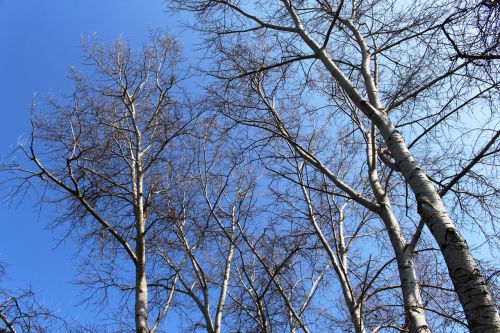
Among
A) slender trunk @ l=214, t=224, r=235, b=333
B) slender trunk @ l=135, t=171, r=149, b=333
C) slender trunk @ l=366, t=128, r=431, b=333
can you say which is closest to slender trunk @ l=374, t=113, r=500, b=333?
slender trunk @ l=366, t=128, r=431, b=333

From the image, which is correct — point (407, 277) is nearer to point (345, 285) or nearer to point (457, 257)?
point (457, 257)

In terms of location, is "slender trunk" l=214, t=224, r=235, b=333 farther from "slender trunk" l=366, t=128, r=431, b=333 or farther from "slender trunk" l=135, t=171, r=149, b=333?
"slender trunk" l=366, t=128, r=431, b=333

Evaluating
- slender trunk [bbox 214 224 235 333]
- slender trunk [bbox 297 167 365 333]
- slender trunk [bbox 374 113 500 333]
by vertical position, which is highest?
slender trunk [bbox 214 224 235 333]

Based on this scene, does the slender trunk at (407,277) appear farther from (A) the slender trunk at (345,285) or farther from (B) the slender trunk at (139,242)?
(B) the slender trunk at (139,242)

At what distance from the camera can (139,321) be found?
4785 millimetres

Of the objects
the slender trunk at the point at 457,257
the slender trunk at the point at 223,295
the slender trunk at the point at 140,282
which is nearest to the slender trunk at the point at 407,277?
the slender trunk at the point at 457,257

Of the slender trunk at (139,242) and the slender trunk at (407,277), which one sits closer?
the slender trunk at (407,277)

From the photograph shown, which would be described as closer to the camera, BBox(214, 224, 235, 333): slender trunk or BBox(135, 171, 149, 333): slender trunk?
BBox(135, 171, 149, 333): slender trunk

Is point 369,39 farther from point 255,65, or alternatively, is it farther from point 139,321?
point 139,321

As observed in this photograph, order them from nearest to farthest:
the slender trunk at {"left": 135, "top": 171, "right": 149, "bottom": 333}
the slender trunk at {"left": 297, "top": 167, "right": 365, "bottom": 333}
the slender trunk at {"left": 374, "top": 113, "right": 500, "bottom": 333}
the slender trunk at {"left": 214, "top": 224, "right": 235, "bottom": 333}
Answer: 1. the slender trunk at {"left": 374, "top": 113, "right": 500, "bottom": 333}
2. the slender trunk at {"left": 297, "top": 167, "right": 365, "bottom": 333}
3. the slender trunk at {"left": 135, "top": 171, "right": 149, "bottom": 333}
4. the slender trunk at {"left": 214, "top": 224, "right": 235, "bottom": 333}

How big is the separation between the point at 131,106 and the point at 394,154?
17.3 ft

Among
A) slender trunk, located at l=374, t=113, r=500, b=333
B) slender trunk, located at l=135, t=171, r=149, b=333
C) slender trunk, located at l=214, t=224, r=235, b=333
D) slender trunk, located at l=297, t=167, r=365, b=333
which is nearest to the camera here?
slender trunk, located at l=374, t=113, r=500, b=333

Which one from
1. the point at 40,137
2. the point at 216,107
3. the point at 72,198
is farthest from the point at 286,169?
the point at 40,137

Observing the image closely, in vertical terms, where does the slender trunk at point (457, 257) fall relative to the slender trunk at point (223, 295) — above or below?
below
